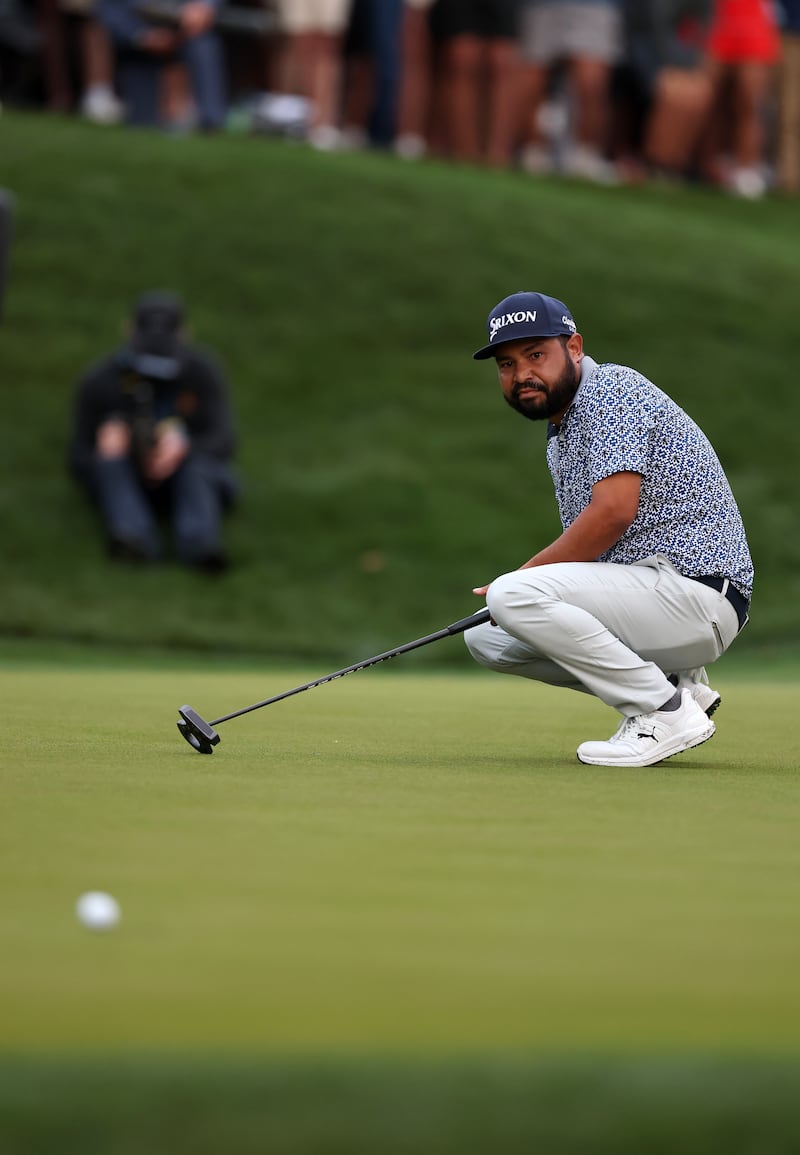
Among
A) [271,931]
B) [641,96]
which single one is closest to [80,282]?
[641,96]

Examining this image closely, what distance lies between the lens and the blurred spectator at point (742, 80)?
70.7ft

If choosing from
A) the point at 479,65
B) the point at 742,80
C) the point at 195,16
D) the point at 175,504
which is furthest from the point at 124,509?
the point at 742,80

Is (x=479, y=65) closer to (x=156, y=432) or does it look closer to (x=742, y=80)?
(x=742, y=80)

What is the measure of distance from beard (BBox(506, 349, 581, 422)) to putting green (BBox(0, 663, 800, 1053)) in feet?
3.64

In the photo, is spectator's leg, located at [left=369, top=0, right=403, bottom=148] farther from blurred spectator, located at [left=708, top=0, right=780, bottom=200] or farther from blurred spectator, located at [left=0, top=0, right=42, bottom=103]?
A: blurred spectator, located at [left=708, top=0, right=780, bottom=200]

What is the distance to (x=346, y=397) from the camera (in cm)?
1784

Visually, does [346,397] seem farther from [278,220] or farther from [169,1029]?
[169,1029]

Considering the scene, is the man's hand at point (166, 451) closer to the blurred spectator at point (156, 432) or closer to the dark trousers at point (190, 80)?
the blurred spectator at point (156, 432)

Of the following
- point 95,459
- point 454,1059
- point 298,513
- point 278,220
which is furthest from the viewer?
point 278,220

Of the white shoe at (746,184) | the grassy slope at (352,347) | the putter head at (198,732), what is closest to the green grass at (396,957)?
the putter head at (198,732)

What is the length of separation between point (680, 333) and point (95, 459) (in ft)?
25.5

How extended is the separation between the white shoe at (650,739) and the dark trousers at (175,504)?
7.96 metres

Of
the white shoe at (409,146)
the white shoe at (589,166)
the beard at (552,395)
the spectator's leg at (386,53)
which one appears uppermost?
the beard at (552,395)

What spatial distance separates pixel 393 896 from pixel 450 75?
724 inches
